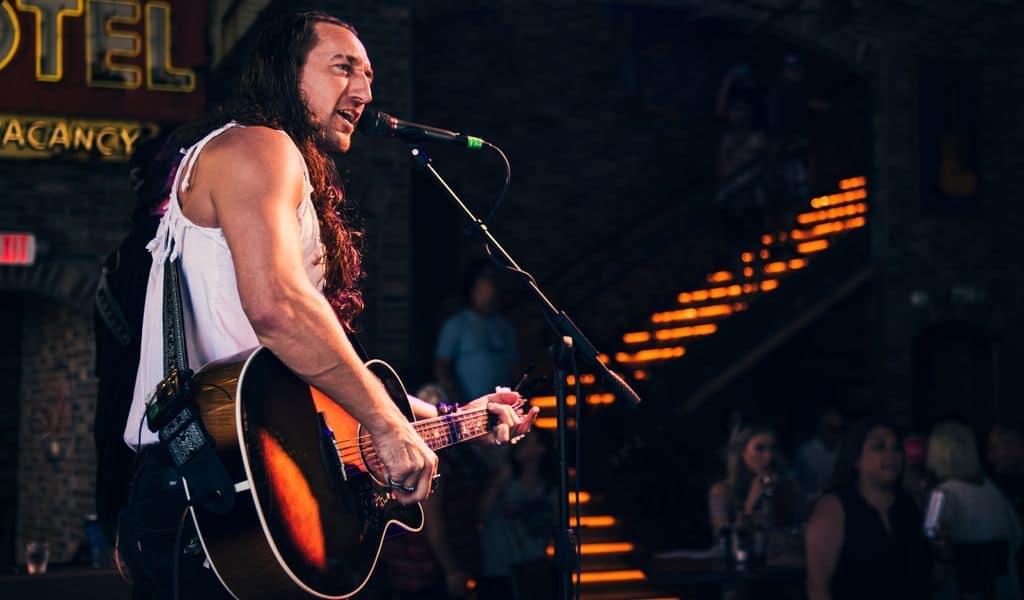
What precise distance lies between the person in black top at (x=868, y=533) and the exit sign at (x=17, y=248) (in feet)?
18.5

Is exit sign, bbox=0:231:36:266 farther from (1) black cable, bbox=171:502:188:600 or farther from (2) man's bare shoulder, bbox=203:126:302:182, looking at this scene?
(1) black cable, bbox=171:502:188:600

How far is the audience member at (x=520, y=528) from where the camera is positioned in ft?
22.9

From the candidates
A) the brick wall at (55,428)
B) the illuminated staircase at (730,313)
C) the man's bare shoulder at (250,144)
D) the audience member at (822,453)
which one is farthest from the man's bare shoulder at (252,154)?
the audience member at (822,453)

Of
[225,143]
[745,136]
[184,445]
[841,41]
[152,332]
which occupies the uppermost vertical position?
[841,41]

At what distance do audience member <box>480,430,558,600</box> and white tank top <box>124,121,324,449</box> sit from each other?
4649 millimetres

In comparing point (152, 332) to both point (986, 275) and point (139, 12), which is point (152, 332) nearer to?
point (139, 12)

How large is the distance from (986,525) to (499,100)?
786 centimetres

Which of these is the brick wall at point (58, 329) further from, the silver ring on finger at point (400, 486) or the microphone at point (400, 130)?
the silver ring on finger at point (400, 486)

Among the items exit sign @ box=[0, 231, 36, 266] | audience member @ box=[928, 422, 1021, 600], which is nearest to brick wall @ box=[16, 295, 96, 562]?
exit sign @ box=[0, 231, 36, 266]

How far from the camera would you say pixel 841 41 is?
12.4 metres

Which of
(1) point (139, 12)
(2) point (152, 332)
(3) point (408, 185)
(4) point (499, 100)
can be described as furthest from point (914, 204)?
(2) point (152, 332)

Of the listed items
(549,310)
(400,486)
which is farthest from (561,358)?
(400,486)

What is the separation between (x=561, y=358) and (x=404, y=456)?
0.88 metres

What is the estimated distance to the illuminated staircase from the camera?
10.5 meters
